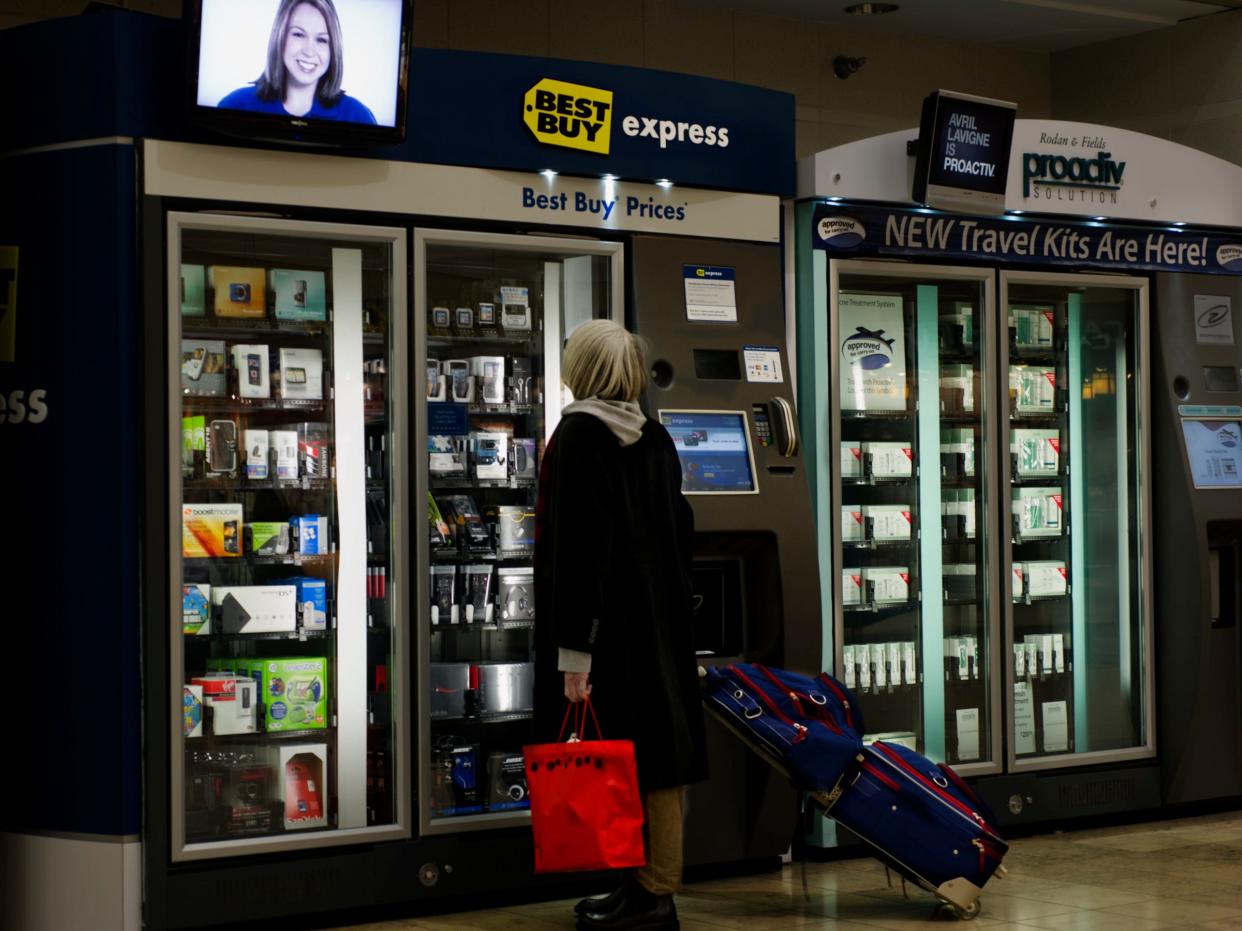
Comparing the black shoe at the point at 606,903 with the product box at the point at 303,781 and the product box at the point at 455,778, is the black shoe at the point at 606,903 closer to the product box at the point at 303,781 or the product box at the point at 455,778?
the product box at the point at 455,778

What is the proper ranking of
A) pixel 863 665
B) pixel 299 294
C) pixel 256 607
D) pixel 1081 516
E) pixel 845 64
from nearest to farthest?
pixel 256 607 → pixel 299 294 → pixel 863 665 → pixel 1081 516 → pixel 845 64

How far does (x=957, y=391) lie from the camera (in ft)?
22.5

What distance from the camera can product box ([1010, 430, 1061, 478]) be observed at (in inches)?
275

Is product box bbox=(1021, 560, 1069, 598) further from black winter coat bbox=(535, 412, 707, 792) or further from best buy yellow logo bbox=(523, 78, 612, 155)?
best buy yellow logo bbox=(523, 78, 612, 155)

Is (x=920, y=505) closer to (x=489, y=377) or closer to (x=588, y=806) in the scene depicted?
(x=489, y=377)

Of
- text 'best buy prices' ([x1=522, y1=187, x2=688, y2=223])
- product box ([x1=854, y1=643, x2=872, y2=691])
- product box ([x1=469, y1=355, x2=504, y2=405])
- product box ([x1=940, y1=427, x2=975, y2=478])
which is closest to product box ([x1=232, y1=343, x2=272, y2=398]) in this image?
product box ([x1=469, y1=355, x2=504, y2=405])

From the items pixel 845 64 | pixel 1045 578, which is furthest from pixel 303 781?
pixel 845 64

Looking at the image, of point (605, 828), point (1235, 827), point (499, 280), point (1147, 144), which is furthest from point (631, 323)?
point (1235, 827)

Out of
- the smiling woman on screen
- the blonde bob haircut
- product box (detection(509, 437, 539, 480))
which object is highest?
the smiling woman on screen

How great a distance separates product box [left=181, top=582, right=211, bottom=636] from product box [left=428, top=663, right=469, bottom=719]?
0.85 metres

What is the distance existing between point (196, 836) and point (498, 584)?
4.33 feet

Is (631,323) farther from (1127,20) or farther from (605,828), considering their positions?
(1127,20)

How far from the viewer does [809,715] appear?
17.6 feet

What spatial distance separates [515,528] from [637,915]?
4.92 feet
